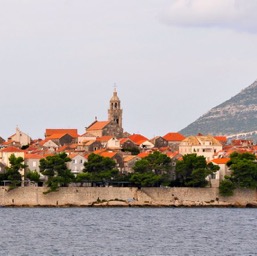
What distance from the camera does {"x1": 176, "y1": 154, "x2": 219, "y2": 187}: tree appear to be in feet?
448

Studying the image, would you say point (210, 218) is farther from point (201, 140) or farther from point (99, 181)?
point (201, 140)

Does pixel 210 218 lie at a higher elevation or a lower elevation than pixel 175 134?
lower

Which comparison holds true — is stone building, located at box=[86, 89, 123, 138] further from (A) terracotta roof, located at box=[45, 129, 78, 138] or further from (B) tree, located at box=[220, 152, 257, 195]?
(B) tree, located at box=[220, 152, 257, 195]

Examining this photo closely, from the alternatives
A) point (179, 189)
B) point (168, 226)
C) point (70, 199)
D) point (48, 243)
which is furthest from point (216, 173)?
point (48, 243)

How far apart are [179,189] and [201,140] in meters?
31.2

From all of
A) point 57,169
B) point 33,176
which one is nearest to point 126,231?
point 57,169

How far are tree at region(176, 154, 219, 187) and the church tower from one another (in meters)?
42.8

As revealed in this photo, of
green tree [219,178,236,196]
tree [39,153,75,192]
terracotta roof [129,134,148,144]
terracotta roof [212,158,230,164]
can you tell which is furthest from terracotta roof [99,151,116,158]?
terracotta roof [129,134,148,144]

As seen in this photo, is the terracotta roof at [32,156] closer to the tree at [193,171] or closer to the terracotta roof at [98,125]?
the tree at [193,171]

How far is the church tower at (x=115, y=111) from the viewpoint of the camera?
181625 mm

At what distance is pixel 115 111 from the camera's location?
18200 cm

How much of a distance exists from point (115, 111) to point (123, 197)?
1942 inches

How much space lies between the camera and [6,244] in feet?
277

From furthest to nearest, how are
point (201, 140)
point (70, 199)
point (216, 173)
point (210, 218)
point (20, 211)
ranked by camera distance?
point (201, 140), point (216, 173), point (70, 199), point (20, 211), point (210, 218)
